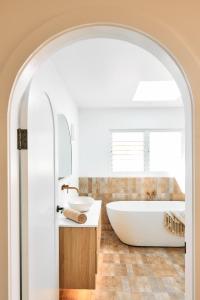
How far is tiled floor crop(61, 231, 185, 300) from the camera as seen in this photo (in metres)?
2.60

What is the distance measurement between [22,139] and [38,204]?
19.6 inches

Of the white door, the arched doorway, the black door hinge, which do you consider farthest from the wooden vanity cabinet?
the black door hinge

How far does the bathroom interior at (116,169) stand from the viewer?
2.33m

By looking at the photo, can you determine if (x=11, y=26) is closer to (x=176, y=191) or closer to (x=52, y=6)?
(x=52, y=6)

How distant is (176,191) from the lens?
15.7ft

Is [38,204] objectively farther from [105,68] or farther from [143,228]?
[143,228]

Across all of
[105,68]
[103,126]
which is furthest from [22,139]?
[103,126]

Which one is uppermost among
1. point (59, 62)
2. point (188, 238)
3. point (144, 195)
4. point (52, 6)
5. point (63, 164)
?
point (59, 62)

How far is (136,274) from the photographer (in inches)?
121

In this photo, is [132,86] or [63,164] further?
[132,86]

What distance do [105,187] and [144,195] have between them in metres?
0.79

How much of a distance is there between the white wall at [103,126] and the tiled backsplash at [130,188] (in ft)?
0.72

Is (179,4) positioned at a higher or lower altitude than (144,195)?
higher

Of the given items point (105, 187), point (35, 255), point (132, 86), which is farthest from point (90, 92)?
point (35, 255)
